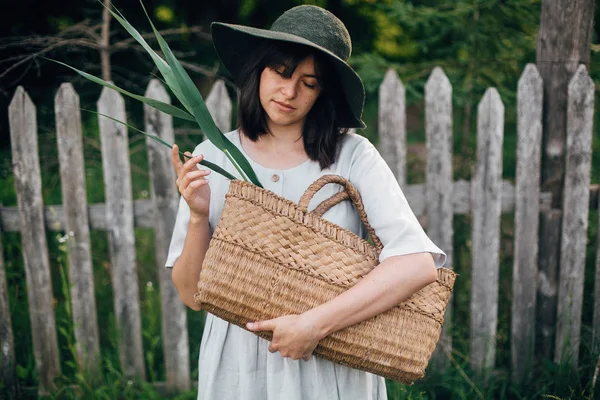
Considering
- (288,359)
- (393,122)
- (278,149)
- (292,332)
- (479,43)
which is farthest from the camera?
(479,43)

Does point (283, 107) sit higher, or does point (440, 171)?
point (283, 107)

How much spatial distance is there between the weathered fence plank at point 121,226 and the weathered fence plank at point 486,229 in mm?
1761

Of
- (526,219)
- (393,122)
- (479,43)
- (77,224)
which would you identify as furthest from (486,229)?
(77,224)

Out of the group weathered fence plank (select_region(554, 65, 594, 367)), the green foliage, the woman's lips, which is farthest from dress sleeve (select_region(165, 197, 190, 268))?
the green foliage

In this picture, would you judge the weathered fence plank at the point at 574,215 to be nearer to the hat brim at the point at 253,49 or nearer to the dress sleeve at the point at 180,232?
the hat brim at the point at 253,49

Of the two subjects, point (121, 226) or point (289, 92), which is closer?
point (289, 92)

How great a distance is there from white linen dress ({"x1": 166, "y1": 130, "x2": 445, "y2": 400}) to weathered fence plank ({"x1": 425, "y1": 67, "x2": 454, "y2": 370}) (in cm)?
123

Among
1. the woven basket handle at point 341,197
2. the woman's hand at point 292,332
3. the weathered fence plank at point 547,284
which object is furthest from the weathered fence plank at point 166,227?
the weathered fence plank at point 547,284

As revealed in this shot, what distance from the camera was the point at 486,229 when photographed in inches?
111

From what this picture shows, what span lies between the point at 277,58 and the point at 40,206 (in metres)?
1.82

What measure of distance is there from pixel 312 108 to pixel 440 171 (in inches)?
51.9

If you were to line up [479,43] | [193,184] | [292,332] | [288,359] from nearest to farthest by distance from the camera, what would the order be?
1. [292,332]
2. [193,184]
3. [288,359]
4. [479,43]

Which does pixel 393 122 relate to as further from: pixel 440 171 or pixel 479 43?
pixel 479 43

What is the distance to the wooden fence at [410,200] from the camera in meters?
2.73
